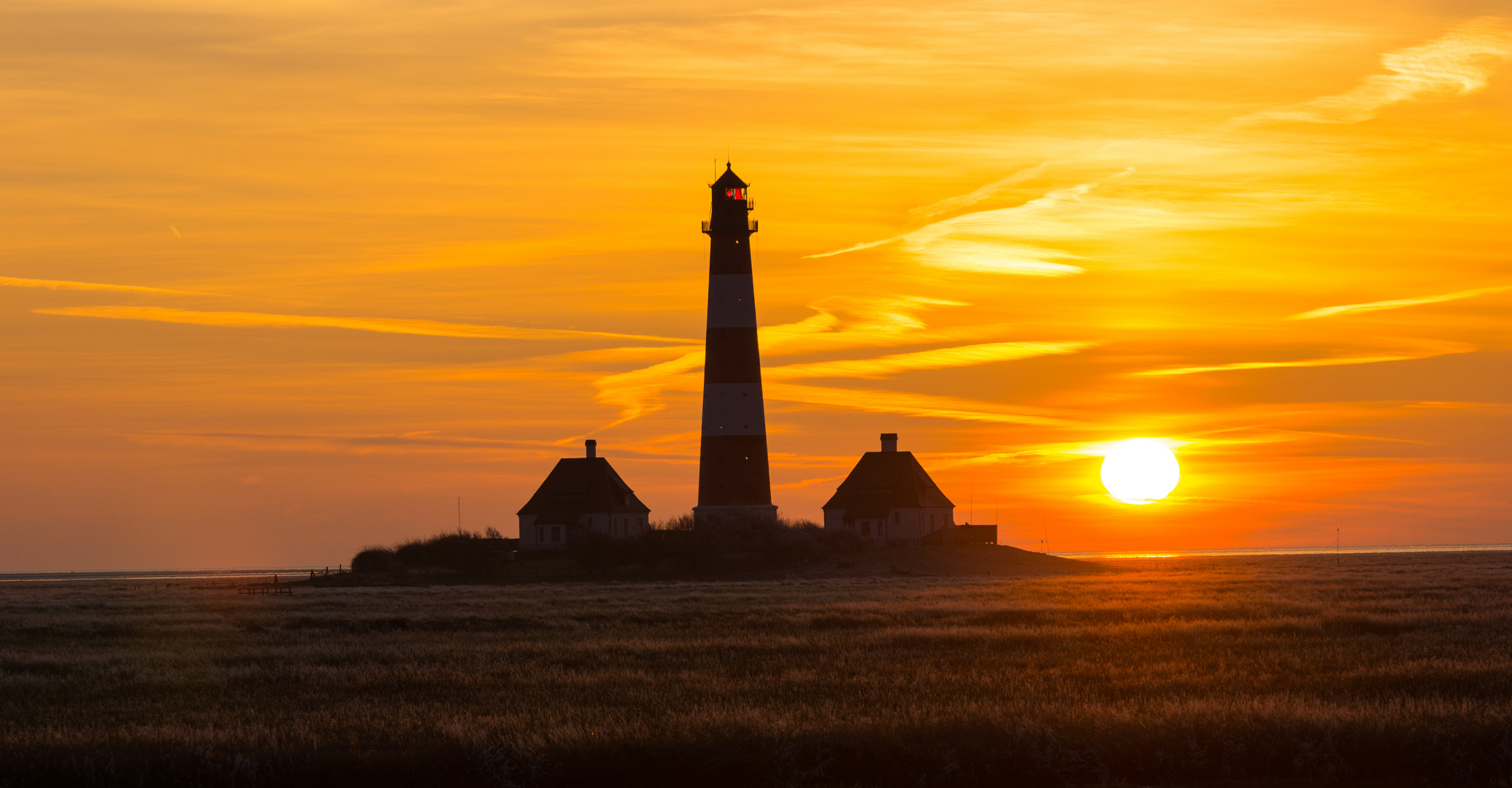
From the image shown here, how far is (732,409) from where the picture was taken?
7012cm

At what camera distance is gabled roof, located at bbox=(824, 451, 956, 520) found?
84812 mm

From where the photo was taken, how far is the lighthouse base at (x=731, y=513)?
7162 centimetres

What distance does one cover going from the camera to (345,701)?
23766mm

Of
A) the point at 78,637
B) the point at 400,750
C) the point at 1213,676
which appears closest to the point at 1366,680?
the point at 1213,676

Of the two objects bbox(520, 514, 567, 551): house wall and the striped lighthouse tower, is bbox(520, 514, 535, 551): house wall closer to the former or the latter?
bbox(520, 514, 567, 551): house wall

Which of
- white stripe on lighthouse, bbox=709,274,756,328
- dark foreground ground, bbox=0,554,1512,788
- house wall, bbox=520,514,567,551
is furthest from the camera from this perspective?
house wall, bbox=520,514,567,551

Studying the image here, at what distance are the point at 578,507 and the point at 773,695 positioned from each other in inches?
2408

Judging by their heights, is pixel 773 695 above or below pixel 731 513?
below

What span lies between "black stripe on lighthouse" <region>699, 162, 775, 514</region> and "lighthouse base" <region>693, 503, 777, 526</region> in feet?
0.32

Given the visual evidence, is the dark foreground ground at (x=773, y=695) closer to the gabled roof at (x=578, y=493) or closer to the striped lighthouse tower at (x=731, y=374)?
the striped lighthouse tower at (x=731, y=374)

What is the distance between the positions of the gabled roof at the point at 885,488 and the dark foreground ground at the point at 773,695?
37.3m

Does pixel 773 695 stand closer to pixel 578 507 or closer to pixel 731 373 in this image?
pixel 731 373

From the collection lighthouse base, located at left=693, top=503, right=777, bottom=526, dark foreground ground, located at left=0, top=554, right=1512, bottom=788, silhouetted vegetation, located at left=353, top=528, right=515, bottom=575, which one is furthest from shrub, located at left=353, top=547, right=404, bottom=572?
dark foreground ground, located at left=0, top=554, right=1512, bottom=788

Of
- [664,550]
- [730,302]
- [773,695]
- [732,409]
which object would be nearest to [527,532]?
[664,550]
